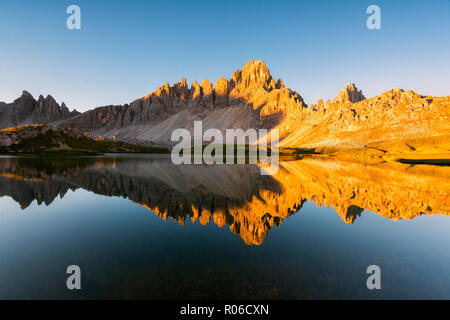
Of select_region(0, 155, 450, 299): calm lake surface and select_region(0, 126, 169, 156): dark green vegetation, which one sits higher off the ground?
select_region(0, 126, 169, 156): dark green vegetation

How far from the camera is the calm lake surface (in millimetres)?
10148

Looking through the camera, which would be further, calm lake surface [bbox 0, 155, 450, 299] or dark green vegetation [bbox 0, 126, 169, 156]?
dark green vegetation [bbox 0, 126, 169, 156]

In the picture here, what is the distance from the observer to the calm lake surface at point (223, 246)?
10148mm

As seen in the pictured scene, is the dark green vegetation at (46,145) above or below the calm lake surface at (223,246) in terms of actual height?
above

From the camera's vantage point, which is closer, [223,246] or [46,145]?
[223,246]

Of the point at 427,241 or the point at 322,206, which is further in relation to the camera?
the point at 322,206

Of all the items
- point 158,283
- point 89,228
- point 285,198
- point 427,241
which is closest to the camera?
point 158,283

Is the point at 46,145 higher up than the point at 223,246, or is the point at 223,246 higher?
the point at 46,145

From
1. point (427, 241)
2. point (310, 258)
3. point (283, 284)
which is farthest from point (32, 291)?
point (427, 241)

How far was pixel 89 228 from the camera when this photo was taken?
18422 mm

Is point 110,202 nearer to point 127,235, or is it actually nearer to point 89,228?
point 89,228

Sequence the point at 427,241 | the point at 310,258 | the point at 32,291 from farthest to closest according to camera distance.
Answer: the point at 427,241, the point at 310,258, the point at 32,291

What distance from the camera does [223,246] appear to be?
15.0 meters
